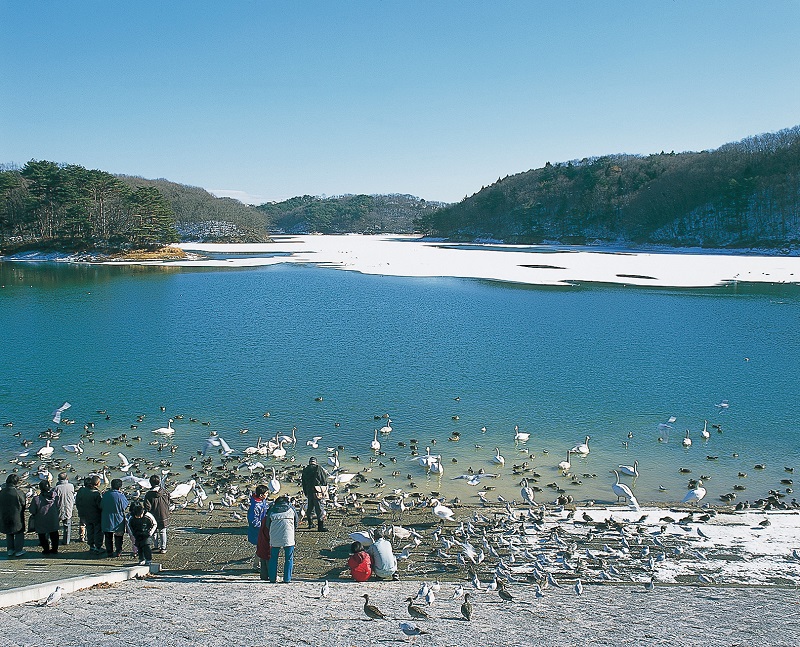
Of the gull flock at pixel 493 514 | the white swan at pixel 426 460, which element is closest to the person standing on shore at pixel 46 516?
the gull flock at pixel 493 514

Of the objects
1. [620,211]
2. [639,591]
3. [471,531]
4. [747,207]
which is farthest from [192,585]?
[620,211]

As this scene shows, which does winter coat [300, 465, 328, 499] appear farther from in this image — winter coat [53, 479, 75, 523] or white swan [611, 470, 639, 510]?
white swan [611, 470, 639, 510]

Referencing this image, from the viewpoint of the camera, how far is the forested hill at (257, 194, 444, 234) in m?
165

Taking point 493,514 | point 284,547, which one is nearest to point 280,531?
point 284,547

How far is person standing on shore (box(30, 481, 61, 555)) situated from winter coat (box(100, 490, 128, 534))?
0.54 metres

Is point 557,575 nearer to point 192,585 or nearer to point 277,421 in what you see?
point 192,585

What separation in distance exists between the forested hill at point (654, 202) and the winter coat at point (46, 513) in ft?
244

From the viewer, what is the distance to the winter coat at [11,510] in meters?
7.51

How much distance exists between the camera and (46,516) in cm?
765

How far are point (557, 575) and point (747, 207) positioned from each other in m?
86.9

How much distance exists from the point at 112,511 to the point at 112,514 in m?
0.04

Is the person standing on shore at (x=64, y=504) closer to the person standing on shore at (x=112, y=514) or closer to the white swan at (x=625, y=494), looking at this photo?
the person standing on shore at (x=112, y=514)

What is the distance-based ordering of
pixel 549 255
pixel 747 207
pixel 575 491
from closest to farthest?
pixel 575 491 < pixel 549 255 < pixel 747 207

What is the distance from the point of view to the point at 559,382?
18.3 meters
